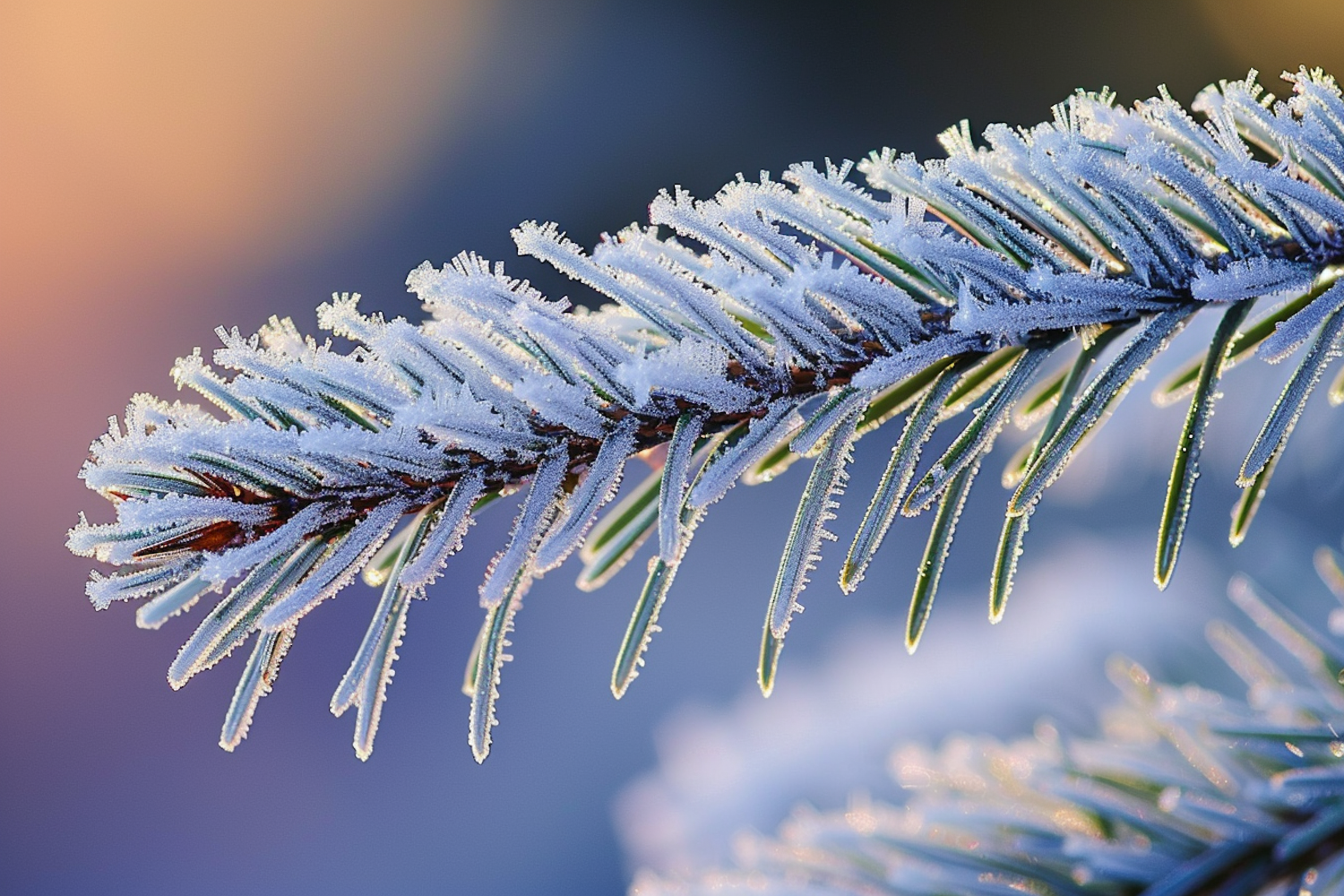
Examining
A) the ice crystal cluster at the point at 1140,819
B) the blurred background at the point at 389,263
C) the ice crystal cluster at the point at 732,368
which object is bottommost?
the ice crystal cluster at the point at 1140,819

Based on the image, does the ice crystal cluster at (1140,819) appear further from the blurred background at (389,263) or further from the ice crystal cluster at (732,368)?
the blurred background at (389,263)

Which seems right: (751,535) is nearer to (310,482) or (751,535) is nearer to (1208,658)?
(1208,658)

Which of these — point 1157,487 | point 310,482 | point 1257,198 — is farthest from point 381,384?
point 1157,487

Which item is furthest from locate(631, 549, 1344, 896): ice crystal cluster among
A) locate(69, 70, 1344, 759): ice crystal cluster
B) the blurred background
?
the blurred background

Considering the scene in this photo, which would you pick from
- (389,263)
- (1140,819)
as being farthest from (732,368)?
(389,263)

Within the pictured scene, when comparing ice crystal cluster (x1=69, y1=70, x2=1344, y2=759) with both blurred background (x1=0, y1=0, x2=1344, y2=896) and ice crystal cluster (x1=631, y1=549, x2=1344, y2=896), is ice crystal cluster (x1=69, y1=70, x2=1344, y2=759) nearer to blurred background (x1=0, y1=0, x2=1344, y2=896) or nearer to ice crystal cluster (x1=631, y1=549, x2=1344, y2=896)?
ice crystal cluster (x1=631, y1=549, x2=1344, y2=896)

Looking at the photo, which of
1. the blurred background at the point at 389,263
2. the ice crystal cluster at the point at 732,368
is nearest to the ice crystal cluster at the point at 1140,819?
the ice crystal cluster at the point at 732,368
